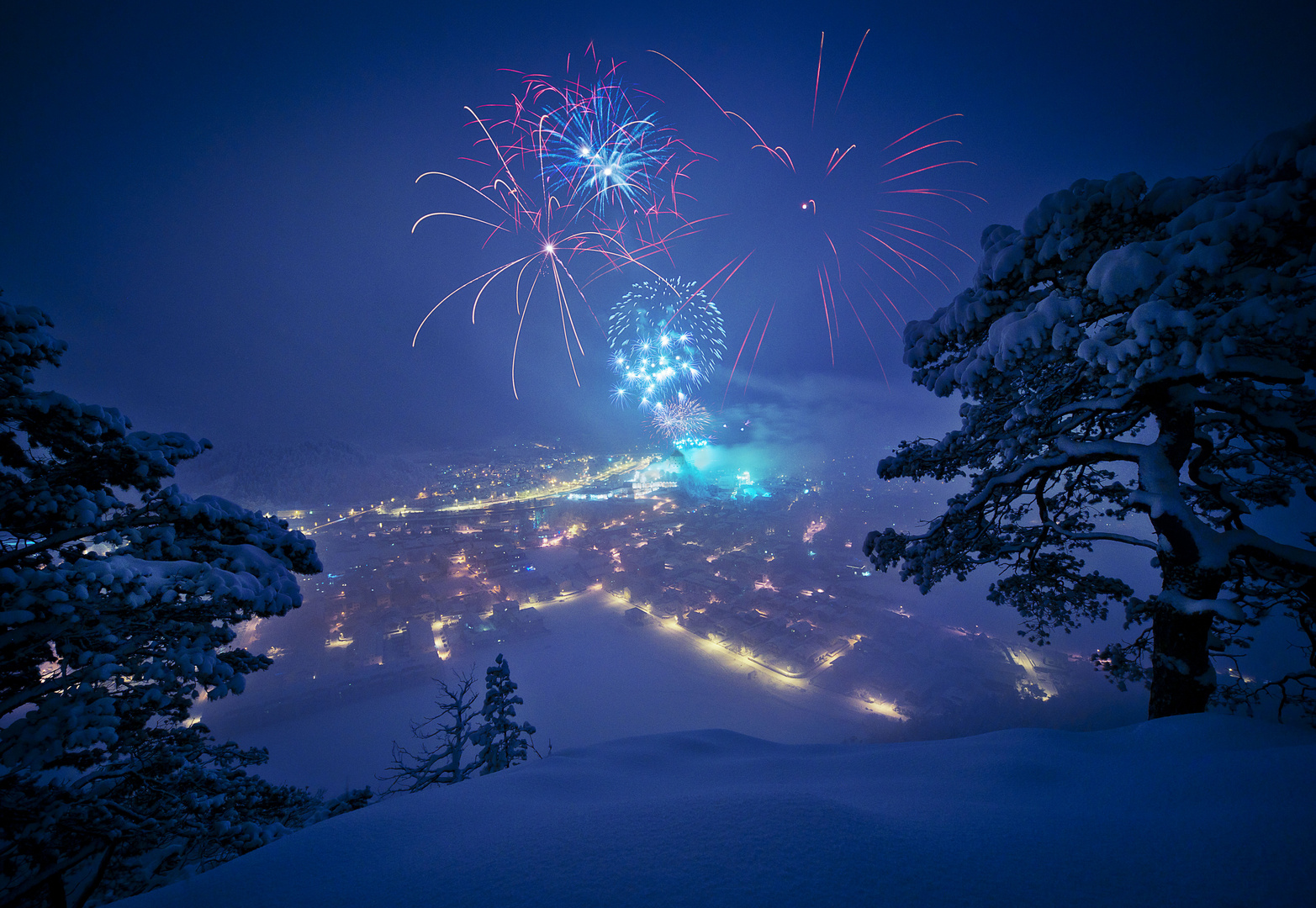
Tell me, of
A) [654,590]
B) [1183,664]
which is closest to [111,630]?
[1183,664]

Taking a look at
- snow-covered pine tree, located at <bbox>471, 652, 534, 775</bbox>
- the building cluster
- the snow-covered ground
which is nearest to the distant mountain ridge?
the building cluster

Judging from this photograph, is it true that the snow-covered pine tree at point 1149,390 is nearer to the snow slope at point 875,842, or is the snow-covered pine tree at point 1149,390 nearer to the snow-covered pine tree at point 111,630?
the snow slope at point 875,842

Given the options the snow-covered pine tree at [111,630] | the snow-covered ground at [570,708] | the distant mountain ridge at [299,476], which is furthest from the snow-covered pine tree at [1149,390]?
the distant mountain ridge at [299,476]

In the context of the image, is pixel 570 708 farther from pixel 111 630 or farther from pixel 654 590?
pixel 111 630

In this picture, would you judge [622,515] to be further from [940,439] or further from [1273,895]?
[1273,895]

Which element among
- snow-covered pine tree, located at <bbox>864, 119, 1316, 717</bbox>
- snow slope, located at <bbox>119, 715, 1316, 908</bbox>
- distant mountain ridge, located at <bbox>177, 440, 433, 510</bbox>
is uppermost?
distant mountain ridge, located at <bbox>177, 440, 433, 510</bbox>

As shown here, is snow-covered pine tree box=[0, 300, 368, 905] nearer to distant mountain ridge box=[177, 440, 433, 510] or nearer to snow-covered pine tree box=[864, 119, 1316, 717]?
snow-covered pine tree box=[864, 119, 1316, 717]
